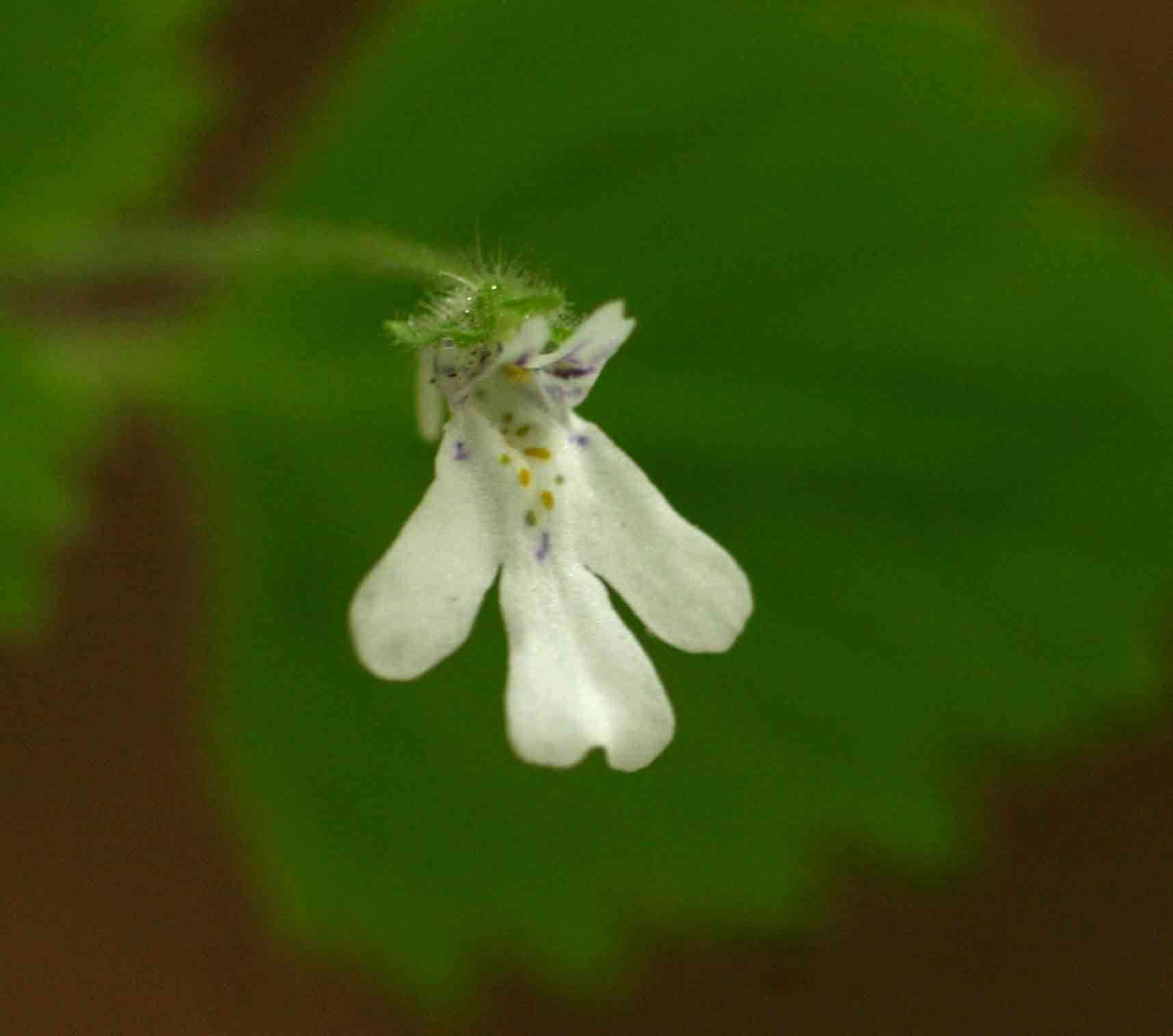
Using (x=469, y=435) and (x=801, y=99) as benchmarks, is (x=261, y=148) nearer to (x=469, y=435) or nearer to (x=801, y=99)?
(x=801, y=99)

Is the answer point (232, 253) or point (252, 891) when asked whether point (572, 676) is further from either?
point (252, 891)

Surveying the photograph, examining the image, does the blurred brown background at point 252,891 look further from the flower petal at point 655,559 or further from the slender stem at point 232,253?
the flower petal at point 655,559

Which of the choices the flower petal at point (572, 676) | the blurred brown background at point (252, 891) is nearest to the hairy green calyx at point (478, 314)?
the flower petal at point (572, 676)

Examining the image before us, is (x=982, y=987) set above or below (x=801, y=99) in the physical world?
below

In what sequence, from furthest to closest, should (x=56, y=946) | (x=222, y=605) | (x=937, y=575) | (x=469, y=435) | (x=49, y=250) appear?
(x=56, y=946)
(x=222, y=605)
(x=937, y=575)
(x=49, y=250)
(x=469, y=435)

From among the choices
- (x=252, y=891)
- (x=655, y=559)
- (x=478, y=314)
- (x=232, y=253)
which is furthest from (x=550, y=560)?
(x=252, y=891)

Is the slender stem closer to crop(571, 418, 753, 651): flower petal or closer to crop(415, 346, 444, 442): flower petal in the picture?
crop(415, 346, 444, 442): flower petal

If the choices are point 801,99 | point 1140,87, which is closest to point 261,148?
point 801,99

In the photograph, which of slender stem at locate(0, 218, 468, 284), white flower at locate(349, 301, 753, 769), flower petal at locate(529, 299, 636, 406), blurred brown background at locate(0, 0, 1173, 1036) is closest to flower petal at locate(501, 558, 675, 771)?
white flower at locate(349, 301, 753, 769)
